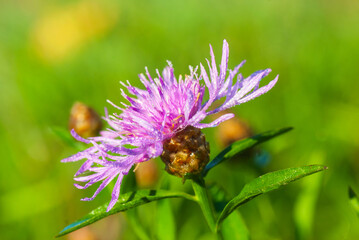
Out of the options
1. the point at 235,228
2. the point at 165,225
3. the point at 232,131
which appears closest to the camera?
the point at 235,228

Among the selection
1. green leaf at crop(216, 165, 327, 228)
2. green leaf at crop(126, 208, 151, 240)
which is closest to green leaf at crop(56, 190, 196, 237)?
green leaf at crop(216, 165, 327, 228)

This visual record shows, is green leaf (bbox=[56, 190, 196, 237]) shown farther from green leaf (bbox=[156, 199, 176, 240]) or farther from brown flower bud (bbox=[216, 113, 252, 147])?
brown flower bud (bbox=[216, 113, 252, 147])

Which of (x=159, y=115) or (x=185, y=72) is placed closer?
(x=159, y=115)

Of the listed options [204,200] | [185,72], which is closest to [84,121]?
[204,200]

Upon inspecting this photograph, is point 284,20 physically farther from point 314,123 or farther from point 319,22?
point 314,123

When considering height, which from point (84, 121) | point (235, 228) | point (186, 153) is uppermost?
point (84, 121)

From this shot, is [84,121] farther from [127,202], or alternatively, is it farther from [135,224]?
[127,202]

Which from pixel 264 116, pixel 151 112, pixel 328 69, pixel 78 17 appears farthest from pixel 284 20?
pixel 151 112
